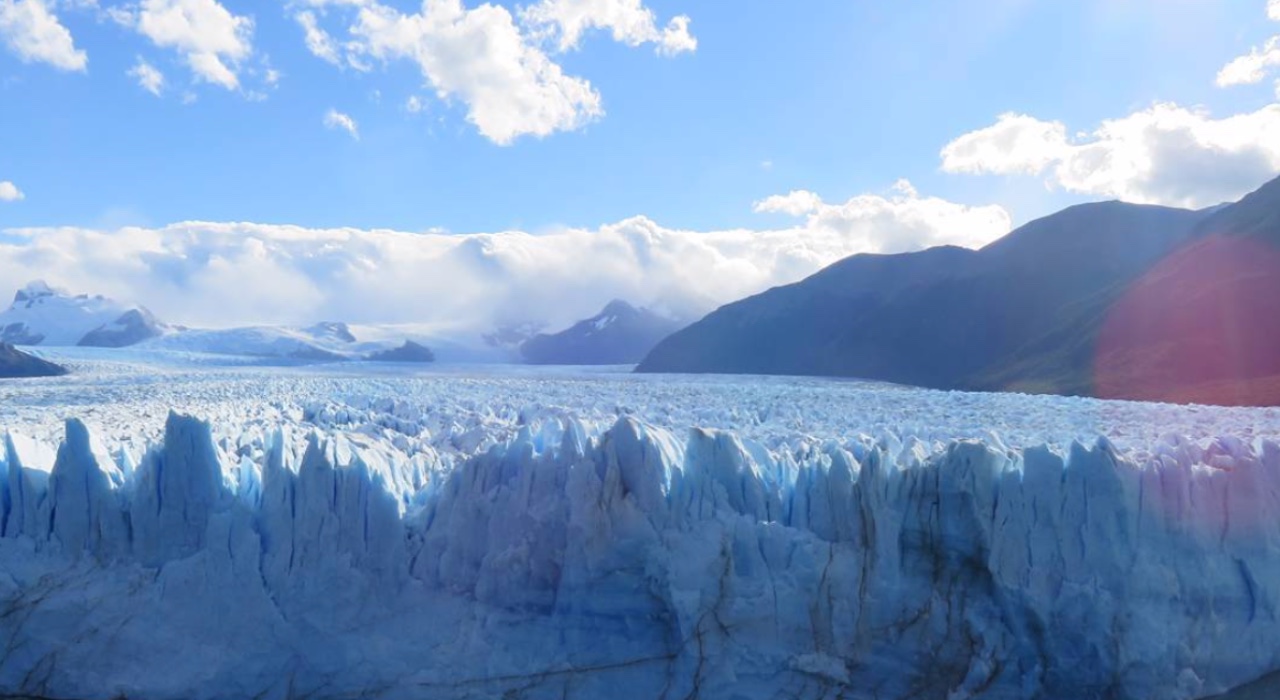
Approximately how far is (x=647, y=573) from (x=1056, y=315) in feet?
135

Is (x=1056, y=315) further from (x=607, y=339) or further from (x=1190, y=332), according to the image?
(x=607, y=339)

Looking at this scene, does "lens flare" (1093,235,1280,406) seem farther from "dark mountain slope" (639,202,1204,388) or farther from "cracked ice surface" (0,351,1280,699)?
"cracked ice surface" (0,351,1280,699)

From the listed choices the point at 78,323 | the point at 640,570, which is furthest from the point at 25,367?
the point at 78,323

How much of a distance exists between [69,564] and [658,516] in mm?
5423

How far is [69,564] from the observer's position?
817cm

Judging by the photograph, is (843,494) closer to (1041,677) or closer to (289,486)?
(1041,677)

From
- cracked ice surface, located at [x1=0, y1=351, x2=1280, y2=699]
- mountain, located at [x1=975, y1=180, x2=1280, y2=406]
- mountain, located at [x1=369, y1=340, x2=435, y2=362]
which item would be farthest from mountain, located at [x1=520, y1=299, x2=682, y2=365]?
cracked ice surface, located at [x1=0, y1=351, x2=1280, y2=699]

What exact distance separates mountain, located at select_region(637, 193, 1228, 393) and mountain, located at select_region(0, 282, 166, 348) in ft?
109

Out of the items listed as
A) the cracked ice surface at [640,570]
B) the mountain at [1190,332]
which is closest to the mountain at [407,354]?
the mountain at [1190,332]

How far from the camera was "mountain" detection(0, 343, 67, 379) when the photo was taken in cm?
2650

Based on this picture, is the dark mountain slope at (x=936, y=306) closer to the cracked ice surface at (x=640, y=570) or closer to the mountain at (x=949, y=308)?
the mountain at (x=949, y=308)

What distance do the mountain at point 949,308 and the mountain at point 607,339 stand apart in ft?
58.3

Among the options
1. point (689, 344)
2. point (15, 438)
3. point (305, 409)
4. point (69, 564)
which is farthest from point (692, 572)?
point (689, 344)

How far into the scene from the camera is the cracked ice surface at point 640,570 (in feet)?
24.2
